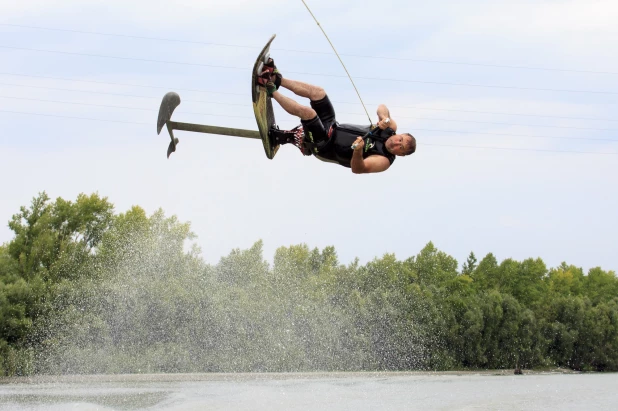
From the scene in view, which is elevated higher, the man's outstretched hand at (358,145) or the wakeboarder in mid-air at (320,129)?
the wakeboarder in mid-air at (320,129)

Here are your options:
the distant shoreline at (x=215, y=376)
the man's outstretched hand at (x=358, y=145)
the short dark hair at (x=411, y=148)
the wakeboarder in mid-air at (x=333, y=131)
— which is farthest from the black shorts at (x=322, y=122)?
the distant shoreline at (x=215, y=376)

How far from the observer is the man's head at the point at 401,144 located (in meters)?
8.24

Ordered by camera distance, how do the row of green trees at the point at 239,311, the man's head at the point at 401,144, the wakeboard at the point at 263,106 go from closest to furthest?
the wakeboard at the point at 263,106, the man's head at the point at 401,144, the row of green trees at the point at 239,311

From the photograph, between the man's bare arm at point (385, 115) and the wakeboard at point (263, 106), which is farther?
the man's bare arm at point (385, 115)

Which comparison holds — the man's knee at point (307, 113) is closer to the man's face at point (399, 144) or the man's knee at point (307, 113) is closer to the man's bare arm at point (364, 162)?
the man's bare arm at point (364, 162)

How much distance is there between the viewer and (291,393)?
2605 cm

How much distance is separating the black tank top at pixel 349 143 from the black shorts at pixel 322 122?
0.07 meters

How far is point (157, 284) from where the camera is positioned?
33.8 metres

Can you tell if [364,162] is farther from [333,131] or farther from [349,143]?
[333,131]

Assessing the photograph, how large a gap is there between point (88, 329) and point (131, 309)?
250cm

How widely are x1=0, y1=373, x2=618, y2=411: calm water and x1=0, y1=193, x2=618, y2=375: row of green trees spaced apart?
211 cm

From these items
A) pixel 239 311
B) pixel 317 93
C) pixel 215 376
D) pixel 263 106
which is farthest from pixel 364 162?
pixel 239 311

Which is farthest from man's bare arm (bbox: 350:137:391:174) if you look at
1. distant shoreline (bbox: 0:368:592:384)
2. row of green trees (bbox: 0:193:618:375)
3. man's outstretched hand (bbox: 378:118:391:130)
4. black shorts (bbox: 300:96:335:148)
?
row of green trees (bbox: 0:193:618:375)

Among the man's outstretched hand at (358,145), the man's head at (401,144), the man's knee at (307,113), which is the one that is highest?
the man's knee at (307,113)
